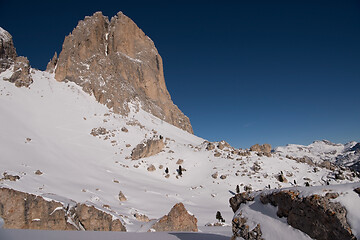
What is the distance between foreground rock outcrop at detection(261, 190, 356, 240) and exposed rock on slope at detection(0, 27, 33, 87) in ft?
183

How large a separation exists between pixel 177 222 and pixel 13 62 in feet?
193

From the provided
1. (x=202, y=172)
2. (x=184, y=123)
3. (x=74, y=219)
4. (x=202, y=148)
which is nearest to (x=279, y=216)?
(x=74, y=219)

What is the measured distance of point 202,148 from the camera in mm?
47031

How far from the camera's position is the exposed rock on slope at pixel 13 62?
148ft

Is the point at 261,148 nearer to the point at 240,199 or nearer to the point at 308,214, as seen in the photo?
the point at 240,199

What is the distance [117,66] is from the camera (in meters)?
72.7

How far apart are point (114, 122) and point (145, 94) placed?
31173 millimetres

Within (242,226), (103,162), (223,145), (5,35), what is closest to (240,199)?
(242,226)

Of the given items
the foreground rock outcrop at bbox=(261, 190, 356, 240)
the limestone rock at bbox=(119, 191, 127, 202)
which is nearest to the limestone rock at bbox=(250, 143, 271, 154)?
the limestone rock at bbox=(119, 191, 127, 202)

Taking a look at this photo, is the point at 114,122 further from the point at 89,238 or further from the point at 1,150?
the point at 89,238

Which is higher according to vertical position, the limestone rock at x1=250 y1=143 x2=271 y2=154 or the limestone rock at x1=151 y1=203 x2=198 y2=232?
the limestone rock at x1=250 y1=143 x2=271 y2=154

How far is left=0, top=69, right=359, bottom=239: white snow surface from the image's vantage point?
21453 millimetres

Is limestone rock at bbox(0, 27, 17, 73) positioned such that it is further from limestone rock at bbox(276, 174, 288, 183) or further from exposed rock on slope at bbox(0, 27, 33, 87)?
limestone rock at bbox(276, 174, 288, 183)

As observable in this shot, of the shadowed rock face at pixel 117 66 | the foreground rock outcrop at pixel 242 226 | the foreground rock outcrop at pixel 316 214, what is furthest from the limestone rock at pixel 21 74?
the foreground rock outcrop at pixel 316 214
